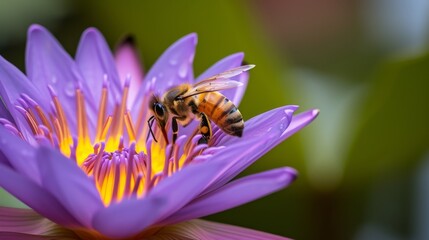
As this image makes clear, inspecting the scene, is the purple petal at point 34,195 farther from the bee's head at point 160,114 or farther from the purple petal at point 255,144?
the bee's head at point 160,114

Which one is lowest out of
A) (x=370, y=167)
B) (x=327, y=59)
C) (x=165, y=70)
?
(x=370, y=167)

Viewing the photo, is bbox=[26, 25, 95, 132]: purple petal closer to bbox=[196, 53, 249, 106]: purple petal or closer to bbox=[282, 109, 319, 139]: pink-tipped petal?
bbox=[196, 53, 249, 106]: purple petal

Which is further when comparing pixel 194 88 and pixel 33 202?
pixel 194 88

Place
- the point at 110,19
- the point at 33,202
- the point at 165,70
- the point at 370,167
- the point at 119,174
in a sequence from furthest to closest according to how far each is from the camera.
Result: 1. the point at 110,19
2. the point at 370,167
3. the point at 165,70
4. the point at 119,174
5. the point at 33,202

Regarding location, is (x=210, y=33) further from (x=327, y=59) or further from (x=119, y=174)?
(x=119, y=174)

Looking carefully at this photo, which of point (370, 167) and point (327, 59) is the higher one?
point (327, 59)

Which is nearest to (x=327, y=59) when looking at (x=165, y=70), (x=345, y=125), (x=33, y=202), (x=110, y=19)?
(x=345, y=125)

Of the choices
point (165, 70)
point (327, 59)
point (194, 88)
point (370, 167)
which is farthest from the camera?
point (327, 59)

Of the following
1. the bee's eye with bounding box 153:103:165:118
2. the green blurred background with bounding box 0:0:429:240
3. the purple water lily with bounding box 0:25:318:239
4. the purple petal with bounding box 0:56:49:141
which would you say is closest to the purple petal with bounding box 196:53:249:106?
the purple water lily with bounding box 0:25:318:239
